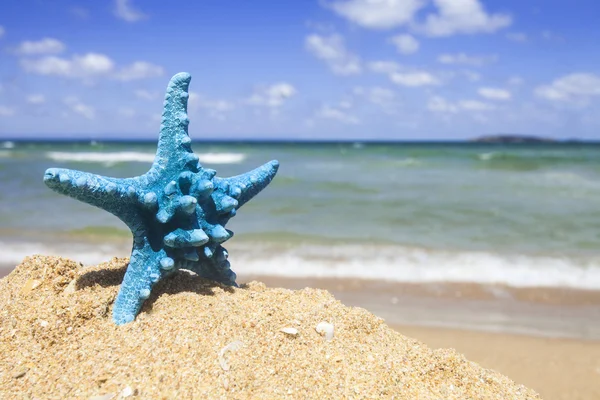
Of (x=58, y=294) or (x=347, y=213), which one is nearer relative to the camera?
(x=58, y=294)

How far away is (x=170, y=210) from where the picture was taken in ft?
10.5

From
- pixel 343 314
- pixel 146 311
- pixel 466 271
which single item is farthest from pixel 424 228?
pixel 146 311

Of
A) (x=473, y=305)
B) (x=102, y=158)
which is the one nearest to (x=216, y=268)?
(x=473, y=305)

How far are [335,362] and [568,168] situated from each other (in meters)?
27.9

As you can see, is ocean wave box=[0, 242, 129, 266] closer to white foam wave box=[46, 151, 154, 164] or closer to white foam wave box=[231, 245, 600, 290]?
white foam wave box=[231, 245, 600, 290]

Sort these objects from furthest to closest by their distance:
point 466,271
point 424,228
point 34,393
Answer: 1. point 424,228
2. point 466,271
3. point 34,393

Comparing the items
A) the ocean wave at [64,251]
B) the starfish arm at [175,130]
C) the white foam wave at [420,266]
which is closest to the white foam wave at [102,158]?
the ocean wave at [64,251]

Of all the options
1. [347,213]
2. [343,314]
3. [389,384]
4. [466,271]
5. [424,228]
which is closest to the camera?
[389,384]

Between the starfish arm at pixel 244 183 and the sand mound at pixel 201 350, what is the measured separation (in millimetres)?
671

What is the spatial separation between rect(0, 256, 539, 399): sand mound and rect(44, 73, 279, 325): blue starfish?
0.19 m

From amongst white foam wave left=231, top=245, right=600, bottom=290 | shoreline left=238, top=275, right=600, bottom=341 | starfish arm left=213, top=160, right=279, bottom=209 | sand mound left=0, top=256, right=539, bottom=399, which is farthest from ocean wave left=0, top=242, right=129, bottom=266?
starfish arm left=213, top=160, right=279, bottom=209

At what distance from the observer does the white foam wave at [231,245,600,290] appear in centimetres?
661

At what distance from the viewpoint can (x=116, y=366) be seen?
8.80ft

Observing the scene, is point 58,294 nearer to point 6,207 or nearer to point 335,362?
point 335,362
